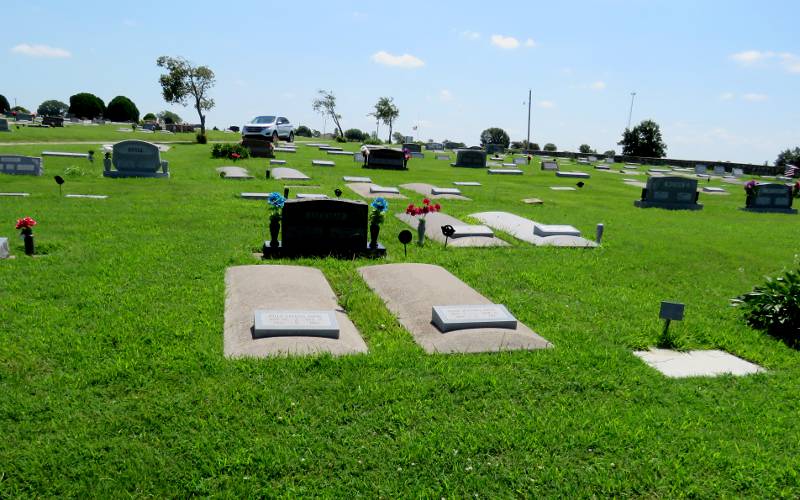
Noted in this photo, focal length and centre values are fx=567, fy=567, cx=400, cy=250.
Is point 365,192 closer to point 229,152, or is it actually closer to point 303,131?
point 229,152

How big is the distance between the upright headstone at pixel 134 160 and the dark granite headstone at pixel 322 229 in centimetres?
1271

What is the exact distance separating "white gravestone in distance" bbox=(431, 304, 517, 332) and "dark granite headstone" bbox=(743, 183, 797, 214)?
61.9 feet

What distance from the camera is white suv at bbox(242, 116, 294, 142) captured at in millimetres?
35906

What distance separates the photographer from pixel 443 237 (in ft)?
40.4

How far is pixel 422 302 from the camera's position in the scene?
7516mm

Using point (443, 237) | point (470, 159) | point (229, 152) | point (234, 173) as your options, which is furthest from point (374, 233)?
point (470, 159)

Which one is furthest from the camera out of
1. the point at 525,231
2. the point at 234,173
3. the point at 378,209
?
the point at 234,173

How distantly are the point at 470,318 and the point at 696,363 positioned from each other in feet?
8.11

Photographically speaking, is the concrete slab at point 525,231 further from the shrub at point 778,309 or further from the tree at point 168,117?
the tree at point 168,117

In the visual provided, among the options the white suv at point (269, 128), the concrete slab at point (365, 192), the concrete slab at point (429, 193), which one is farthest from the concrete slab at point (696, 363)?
the white suv at point (269, 128)

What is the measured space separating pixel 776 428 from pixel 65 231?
38.5ft

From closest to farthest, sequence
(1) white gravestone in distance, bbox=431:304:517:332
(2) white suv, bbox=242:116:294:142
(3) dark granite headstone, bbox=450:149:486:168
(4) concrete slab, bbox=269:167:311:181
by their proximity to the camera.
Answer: (1) white gravestone in distance, bbox=431:304:517:332 → (4) concrete slab, bbox=269:167:311:181 → (3) dark granite headstone, bbox=450:149:486:168 → (2) white suv, bbox=242:116:294:142

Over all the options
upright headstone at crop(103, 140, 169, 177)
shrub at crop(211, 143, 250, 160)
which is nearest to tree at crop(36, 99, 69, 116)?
shrub at crop(211, 143, 250, 160)

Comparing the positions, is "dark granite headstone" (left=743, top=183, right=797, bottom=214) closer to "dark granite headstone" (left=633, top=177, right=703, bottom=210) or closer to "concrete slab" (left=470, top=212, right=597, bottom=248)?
"dark granite headstone" (left=633, top=177, right=703, bottom=210)
